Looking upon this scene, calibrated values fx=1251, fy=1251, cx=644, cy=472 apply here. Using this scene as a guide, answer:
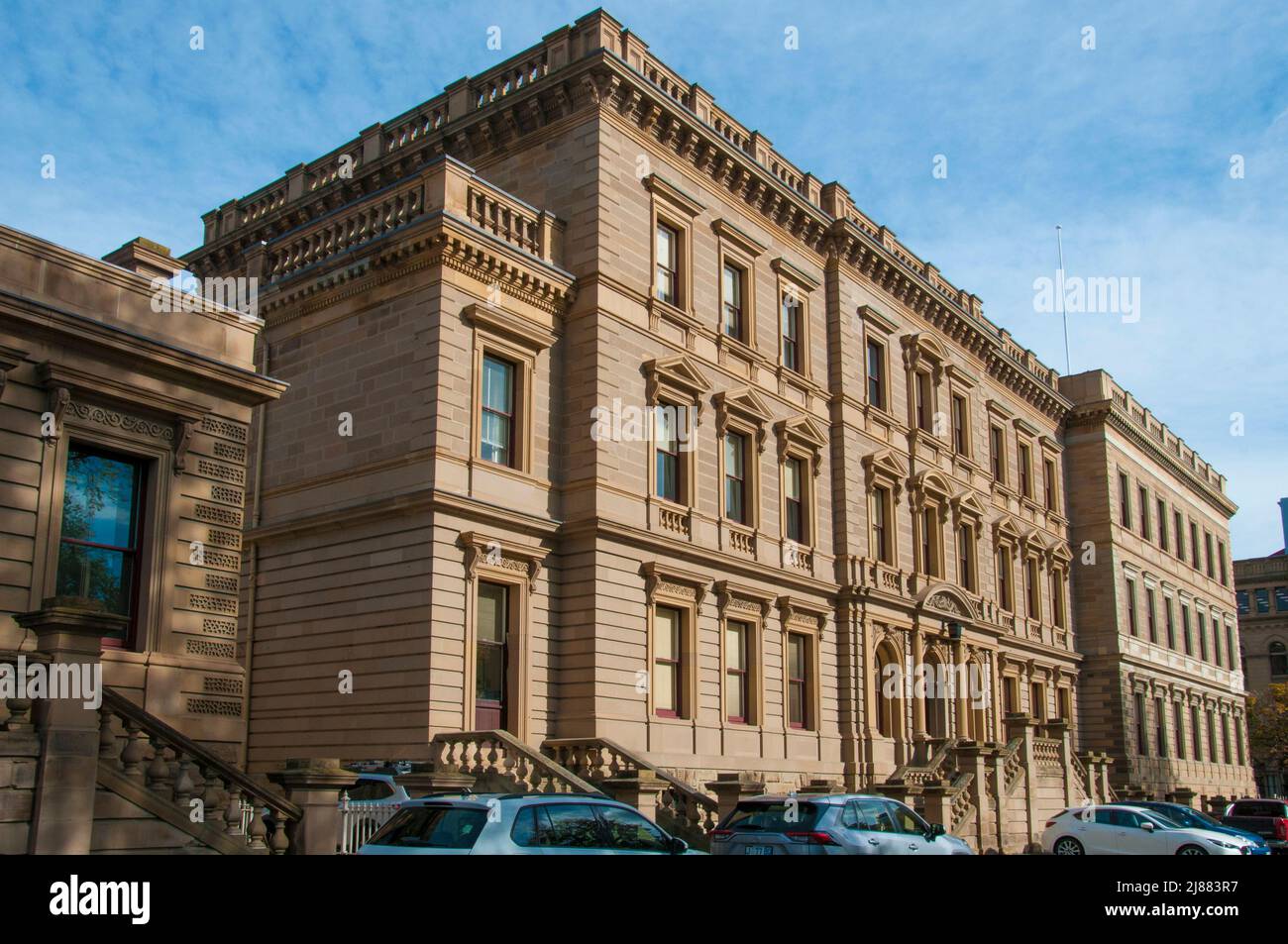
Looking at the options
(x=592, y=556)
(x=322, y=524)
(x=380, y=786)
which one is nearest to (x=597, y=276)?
(x=592, y=556)

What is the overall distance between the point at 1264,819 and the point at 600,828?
25.2 metres

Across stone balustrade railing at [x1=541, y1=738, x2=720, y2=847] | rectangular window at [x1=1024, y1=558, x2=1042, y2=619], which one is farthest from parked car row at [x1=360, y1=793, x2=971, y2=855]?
rectangular window at [x1=1024, y1=558, x2=1042, y2=619]

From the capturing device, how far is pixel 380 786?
19234mm

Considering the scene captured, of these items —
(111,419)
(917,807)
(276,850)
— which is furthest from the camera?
(917,807)

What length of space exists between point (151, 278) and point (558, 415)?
10.3m

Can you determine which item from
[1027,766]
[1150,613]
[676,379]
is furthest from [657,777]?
[1150,613]

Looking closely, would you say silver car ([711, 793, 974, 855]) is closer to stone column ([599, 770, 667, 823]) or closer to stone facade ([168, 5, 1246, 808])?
stone column ([599, 770, 667, 823])

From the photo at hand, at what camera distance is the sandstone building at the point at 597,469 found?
76.7ft

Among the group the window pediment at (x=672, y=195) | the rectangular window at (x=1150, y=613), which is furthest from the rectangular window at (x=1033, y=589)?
the window pediment at (x=672, y=195)

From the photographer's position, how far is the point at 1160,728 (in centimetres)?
5406

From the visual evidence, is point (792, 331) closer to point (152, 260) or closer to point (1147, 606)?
point (152, 260)

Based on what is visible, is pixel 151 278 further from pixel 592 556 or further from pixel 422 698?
pixel 592 556
